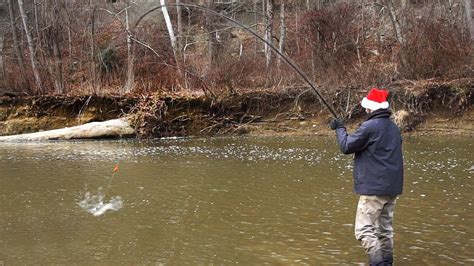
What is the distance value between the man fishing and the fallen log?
14.8m

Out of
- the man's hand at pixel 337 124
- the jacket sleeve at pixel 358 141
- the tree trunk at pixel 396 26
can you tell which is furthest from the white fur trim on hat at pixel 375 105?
the tree trunk at pixel 396 26

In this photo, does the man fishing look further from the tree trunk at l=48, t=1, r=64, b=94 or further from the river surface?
the tree trunk at l=48, t=1, r=64, b=94

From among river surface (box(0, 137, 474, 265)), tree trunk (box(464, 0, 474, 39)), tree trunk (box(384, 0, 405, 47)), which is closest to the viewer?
river surface (box(0, 137, 474, 265))

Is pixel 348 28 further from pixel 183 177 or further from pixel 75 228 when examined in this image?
pixel 75 228

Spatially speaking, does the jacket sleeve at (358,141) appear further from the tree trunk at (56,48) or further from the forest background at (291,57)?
the tree trunk at (56,48)

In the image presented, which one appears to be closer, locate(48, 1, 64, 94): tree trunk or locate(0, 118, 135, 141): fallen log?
locate(0, 118, 135, 141): fallen log

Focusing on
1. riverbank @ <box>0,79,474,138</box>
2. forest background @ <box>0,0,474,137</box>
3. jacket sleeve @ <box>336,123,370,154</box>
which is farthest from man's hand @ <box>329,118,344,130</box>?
forest background @ <box>0,0,474,137</box>

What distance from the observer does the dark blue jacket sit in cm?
468

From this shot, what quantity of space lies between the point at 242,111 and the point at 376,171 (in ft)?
51.0

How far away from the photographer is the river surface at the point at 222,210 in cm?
558

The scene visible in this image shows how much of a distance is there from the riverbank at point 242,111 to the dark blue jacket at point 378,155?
1356 cm

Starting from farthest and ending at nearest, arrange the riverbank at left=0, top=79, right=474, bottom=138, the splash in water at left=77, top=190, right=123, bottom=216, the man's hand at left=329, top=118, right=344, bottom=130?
the riverbank at left=0, top=79, right=474, bottom=138, the splash in water at left=77, top=190, right=123, bottom=216, the man's hand at left=329, top=118, right=344, bottom=130

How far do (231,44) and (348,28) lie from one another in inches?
371

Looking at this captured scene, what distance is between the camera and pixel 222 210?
7.54 m
